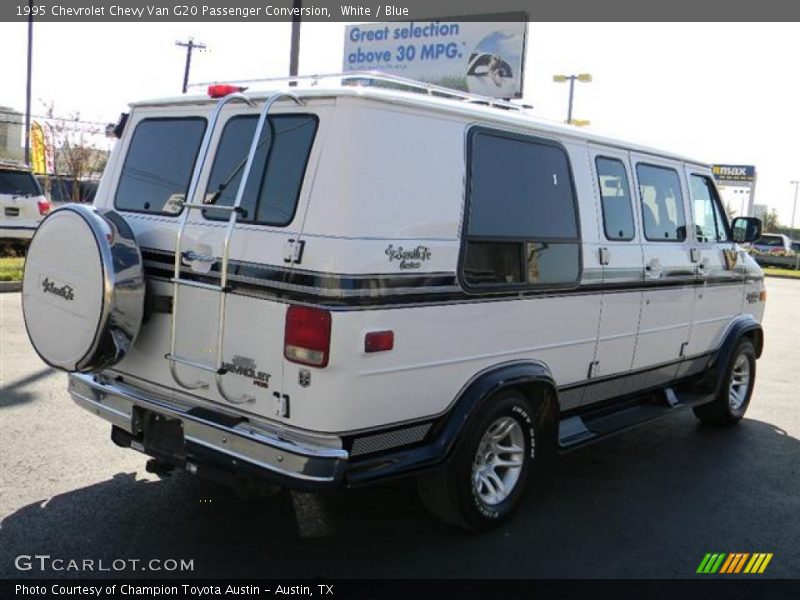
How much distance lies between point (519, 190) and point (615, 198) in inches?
42.5

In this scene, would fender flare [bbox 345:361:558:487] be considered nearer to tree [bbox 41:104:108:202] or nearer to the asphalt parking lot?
the asphalt parking lot

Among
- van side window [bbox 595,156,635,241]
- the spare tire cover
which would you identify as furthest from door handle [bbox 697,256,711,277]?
the spare tire cover

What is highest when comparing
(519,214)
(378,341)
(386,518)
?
(519,214)

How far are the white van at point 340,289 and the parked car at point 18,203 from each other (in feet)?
34.3

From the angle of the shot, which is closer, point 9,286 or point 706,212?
A: point 706,212

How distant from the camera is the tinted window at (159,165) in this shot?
3.97 meters

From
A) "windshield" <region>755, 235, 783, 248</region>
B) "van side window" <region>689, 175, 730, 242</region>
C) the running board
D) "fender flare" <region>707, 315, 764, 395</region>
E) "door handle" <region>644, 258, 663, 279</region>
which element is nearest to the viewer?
the running board

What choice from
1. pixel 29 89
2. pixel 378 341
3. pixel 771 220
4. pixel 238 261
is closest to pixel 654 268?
pixel 378 341

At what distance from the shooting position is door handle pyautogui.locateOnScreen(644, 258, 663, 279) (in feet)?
16.9

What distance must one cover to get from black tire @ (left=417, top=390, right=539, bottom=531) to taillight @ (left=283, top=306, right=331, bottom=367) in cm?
96

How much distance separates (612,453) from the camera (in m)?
5.64

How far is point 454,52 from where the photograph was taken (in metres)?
19.8

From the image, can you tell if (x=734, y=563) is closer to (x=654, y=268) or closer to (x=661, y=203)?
(x=654, y=268)

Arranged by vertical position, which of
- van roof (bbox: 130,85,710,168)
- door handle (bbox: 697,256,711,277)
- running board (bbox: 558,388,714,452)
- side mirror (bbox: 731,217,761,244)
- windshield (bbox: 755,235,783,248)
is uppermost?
van roof (bbox: 130,85,710,168)
